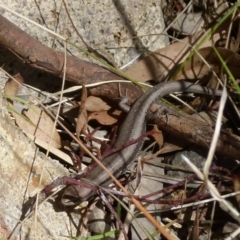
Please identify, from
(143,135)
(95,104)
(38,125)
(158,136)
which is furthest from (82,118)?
(158,136)

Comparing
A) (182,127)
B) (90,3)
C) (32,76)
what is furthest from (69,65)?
(182,127)

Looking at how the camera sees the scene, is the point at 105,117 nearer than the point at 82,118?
No

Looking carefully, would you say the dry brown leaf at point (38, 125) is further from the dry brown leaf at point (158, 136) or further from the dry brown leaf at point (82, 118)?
the dry brown leaf at point (158, 136)

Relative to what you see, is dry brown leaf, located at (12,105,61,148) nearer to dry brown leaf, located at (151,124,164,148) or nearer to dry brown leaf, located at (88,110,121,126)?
dry brown leaf, located at (88,110,121,126)

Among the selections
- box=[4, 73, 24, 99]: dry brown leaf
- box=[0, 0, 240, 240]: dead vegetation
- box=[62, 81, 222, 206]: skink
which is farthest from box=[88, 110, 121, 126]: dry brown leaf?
box=[4, 73, 24, 99]: dry brown leaf

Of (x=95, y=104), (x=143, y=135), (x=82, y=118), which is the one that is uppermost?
(x=95, y=104)

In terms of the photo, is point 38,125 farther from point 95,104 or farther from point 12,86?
point 95,104

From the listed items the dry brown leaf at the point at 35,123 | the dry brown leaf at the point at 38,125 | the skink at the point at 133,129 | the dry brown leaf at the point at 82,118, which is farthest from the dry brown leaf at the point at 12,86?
the skink at the point at 133,129
